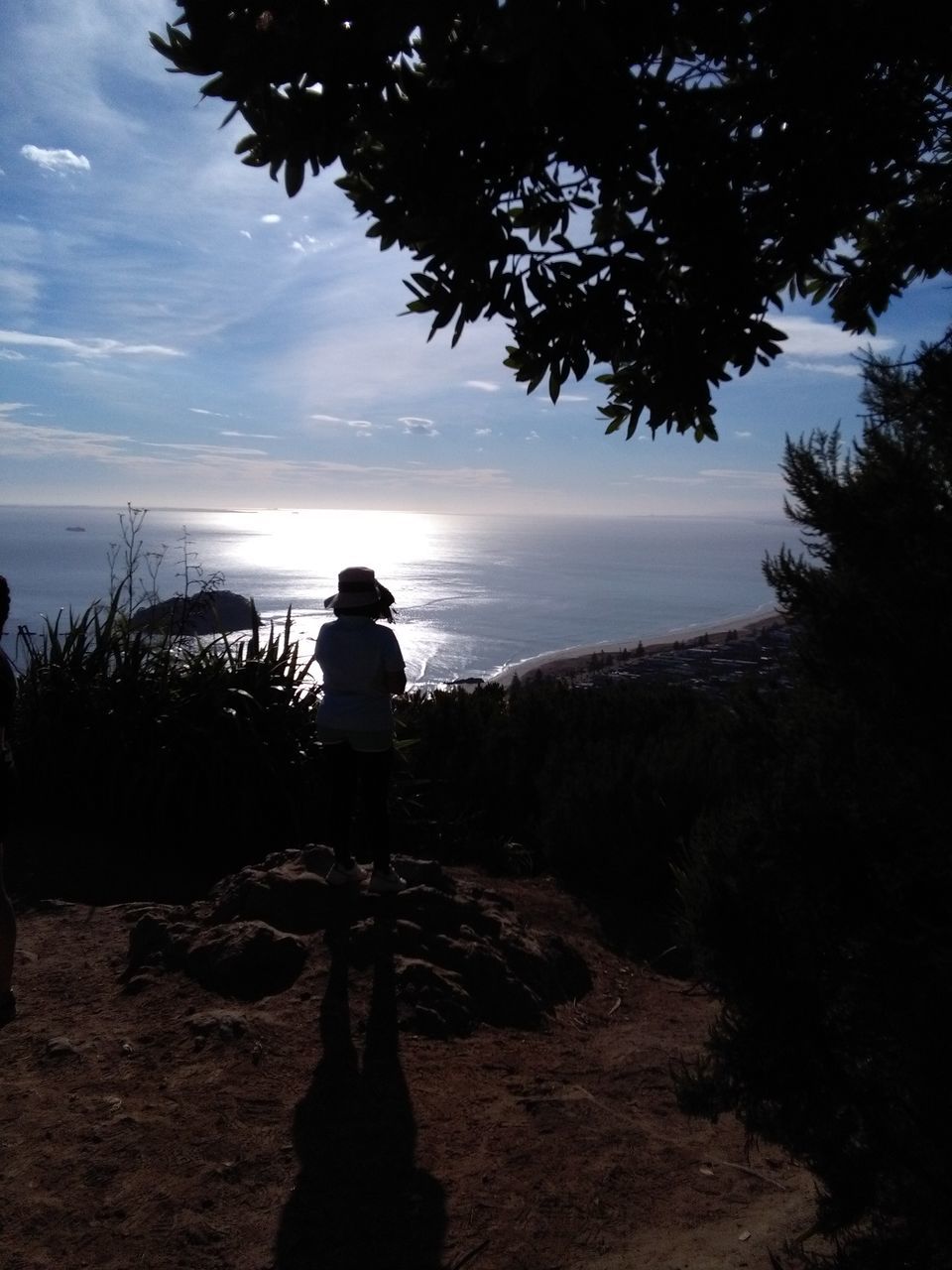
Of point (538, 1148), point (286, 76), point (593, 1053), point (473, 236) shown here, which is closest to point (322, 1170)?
point (538, 1148)

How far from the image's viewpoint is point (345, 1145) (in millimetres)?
3035

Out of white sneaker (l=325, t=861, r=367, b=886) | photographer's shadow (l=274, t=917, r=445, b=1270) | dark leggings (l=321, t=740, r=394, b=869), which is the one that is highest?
dark leggings (l=321, t=740, r=394, b=869)

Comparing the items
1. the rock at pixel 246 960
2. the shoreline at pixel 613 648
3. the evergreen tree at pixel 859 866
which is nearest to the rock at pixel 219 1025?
the rock at pixel 246 960

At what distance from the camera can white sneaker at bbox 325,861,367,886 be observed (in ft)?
15.7

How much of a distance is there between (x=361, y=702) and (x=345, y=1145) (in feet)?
7.16

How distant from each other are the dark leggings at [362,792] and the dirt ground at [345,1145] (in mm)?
654

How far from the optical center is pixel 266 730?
7172 mm

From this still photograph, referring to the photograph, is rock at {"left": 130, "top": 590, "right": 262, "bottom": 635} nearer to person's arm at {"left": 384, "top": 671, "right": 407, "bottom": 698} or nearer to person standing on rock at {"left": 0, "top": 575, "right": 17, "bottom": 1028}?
person's arm at {"left": 384, "top": 671, "right": 407, "bottom": 698}

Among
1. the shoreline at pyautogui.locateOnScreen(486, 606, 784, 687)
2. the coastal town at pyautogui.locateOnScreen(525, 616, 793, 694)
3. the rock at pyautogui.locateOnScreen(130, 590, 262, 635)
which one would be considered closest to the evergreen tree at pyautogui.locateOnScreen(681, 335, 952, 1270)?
the rock at pyautogui.locateOnScreen(130, 590, 262, 635)

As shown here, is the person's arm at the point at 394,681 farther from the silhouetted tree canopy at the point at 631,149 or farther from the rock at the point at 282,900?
the silhouetted tree canopy at the point at 631,149

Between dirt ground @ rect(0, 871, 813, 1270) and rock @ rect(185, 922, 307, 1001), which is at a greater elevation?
rock @ rect(185, 922, 307, 1001)

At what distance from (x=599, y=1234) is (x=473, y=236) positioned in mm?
2626

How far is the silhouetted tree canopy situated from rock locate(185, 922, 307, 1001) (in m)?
2.64

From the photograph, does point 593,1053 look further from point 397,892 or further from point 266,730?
point 266,730
